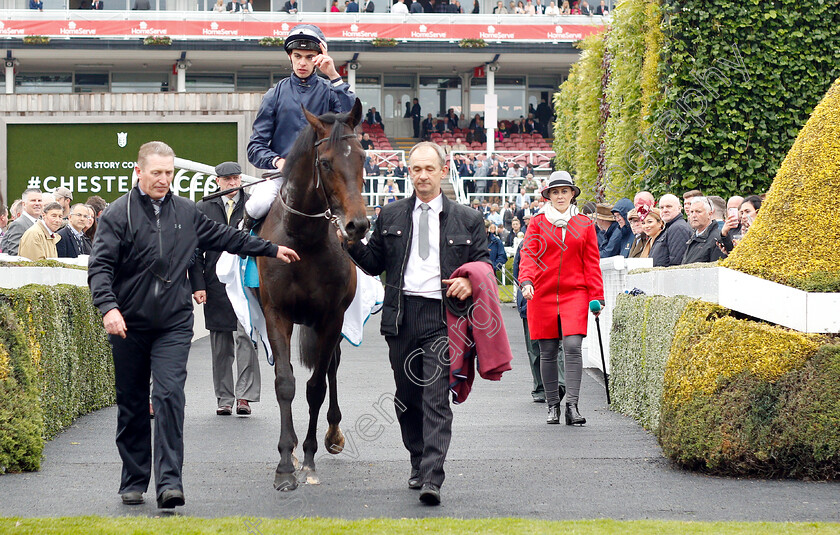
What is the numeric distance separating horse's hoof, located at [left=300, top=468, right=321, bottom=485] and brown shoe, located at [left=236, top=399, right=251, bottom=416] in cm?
278

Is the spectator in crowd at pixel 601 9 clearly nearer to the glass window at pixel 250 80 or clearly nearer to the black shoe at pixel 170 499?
the glass window at pixel 250 80

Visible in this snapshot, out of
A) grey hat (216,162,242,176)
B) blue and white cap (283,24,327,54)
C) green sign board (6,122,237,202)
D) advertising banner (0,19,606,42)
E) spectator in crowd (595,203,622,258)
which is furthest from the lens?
advertising banner (0,19,606,42)

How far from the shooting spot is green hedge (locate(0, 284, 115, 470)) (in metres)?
6.86

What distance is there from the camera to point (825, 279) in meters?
6.00

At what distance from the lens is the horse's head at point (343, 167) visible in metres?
5.49

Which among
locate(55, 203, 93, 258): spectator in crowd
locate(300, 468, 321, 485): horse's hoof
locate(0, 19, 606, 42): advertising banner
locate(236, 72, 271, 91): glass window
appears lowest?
locate(300, 468, 321, 485): horse's hoof

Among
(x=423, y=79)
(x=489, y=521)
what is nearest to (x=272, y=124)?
(x=489, y=521)

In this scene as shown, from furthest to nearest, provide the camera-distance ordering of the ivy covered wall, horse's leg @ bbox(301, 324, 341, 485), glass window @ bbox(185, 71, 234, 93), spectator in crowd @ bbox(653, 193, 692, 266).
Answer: glass window @ bbox(185, 71, 234, 93), the ivy covered wall, spectator in crowd @ bbox(653, 193, 692, 266), horse's leg @ bbox(301, 324, 341, 485)

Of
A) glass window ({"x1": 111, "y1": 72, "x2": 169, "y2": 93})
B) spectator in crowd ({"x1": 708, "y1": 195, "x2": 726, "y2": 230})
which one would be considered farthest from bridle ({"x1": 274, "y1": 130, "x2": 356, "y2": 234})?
glass window ({"x1": 111, "y1": 72, "x2": 169, "y2": 93})

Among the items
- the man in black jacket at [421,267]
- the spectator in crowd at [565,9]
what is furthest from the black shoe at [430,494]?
the spectator in crowd at [565,9]

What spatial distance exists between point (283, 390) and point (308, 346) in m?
0.69

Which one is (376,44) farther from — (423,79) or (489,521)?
(489,521)

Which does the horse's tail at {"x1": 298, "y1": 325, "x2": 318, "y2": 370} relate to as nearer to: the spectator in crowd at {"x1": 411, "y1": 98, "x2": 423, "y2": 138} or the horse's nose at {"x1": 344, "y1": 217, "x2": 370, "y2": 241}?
the horse's nose at {"x1": 344, "y1": 217, "x2": 370, "y2": 241}

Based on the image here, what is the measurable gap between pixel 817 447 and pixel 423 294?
2250 mm
